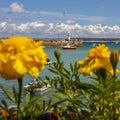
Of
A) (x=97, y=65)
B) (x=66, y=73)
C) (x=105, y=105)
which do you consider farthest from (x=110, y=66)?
(x=66, y=73)

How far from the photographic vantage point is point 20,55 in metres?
1.57

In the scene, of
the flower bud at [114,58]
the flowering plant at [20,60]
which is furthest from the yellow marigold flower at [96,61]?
the flowering plant at [20,60]

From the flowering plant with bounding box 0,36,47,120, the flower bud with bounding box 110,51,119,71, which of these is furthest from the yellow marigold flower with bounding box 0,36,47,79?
the flower bud with bounding box 110,51,119,71

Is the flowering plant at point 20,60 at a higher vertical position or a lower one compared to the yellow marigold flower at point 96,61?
higher

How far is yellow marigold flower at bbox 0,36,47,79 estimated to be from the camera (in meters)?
1.54

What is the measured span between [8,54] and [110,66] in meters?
0.59

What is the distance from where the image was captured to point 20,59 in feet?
5.11

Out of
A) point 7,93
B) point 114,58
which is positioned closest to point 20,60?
point 7,93

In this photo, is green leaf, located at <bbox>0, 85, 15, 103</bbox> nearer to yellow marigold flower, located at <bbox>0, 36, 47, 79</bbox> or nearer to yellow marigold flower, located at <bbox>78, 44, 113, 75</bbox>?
yellow marigold flower, located at <bbox>0, 36, 47, 79</bbox>

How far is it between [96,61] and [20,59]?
521 millimetres

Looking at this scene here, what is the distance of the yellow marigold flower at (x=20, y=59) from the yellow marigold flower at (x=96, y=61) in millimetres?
434

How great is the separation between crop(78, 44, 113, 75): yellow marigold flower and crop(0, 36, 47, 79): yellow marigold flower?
0.43 metres

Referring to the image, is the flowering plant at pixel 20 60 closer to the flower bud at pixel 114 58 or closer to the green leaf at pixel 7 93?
the green leaf at pixel 7 93

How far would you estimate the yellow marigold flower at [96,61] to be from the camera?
197 centimetres
